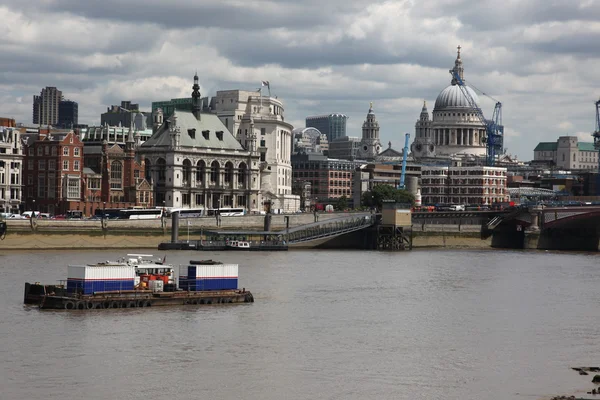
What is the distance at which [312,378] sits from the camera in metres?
51.5

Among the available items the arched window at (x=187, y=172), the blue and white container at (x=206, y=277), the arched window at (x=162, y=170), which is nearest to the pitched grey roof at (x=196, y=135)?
the arched window at (x=162, y=170)

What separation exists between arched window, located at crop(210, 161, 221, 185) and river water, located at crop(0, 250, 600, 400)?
81.4 meters

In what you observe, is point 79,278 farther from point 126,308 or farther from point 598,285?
point 598,285

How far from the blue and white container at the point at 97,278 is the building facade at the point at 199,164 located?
96762mm

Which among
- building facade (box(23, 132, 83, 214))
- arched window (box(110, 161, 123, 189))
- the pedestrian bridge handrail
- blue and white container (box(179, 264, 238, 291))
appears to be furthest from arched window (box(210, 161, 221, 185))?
blue and white container (box(179, 264, 238, 291))

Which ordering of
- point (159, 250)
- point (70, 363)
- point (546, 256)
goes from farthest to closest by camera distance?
point (546, 256) → point (159, 250) → point (70, 363)

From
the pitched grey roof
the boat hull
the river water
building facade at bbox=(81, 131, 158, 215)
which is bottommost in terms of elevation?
the river water

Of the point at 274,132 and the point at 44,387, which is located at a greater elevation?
the point at 274,132

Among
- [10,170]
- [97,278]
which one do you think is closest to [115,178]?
[10,170]

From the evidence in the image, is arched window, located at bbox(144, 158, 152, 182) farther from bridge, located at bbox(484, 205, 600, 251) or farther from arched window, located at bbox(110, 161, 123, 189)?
bridge, located at bbox(484, 205, 600, 251)

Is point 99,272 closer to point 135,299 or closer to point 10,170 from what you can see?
point 135,299

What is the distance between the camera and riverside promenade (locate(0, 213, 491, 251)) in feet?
399

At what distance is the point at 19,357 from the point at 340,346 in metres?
15.1

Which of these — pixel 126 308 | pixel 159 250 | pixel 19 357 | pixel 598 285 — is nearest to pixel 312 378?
pixel 19 357
